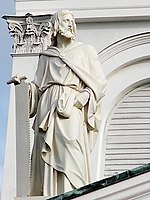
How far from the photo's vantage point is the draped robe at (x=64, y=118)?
18.2 ft

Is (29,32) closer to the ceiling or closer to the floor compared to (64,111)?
closer to the ceiling

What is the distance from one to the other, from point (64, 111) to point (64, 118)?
0.20 ft

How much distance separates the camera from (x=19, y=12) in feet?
33.9

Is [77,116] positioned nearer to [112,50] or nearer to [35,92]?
[35,92]

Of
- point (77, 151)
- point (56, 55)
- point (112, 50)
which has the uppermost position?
point (112, 50)

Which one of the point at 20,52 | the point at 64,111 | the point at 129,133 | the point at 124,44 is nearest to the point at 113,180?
the point at 64,111

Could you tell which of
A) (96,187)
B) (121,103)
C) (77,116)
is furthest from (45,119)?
(121,103)

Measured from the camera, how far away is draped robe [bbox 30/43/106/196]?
5.54 meters

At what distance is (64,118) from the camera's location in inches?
225

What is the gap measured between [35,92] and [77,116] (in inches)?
15.8

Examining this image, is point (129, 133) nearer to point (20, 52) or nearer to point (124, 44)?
point (124, 44)

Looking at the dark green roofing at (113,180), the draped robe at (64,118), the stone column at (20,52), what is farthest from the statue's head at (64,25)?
the stone column at (20,52)

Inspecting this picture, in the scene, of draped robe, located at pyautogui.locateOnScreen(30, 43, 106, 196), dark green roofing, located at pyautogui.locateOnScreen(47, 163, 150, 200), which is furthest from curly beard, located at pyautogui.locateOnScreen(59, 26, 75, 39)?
dark green roofing, located at pyautogui.locateOnScreen(47, 163, 150, 200)

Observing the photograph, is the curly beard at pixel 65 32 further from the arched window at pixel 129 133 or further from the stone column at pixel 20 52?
the arched window at pixel 129 133
